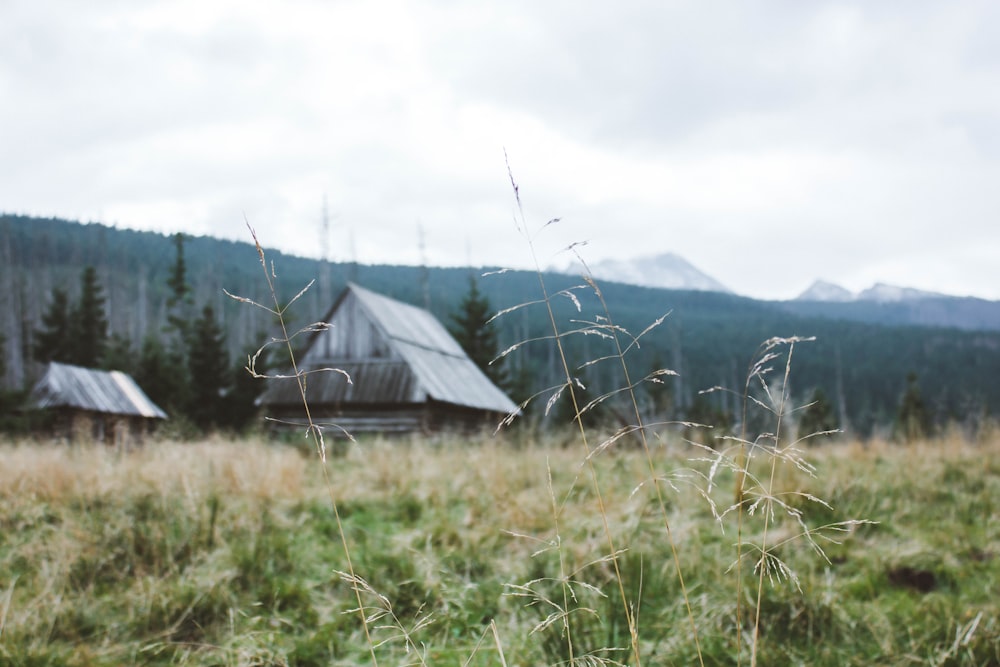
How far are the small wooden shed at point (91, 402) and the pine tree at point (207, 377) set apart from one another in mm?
11116

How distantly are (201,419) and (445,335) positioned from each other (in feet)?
55.0

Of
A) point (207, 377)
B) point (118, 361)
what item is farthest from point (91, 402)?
point (118, 361)

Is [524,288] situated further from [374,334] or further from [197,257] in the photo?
[374,334]

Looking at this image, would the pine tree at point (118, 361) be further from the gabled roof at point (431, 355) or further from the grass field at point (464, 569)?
the grass field at point (464, 569)

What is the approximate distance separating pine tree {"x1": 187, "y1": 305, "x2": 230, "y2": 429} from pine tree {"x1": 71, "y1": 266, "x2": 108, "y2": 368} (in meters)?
9.28

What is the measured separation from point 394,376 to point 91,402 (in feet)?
29.7

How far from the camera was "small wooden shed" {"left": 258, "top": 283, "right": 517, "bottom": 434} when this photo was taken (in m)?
17.9

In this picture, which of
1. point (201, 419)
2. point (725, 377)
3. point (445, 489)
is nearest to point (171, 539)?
point (445, 489)

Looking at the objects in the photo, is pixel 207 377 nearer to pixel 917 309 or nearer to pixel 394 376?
pixel 394 376

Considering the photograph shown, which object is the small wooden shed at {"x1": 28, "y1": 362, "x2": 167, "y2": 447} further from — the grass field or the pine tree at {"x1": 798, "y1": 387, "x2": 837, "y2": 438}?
the pine tree at {"x1": 798, "y1": 387, "x2": 837, "y2": 438}

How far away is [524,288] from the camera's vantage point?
10512 centimetres

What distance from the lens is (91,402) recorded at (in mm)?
19984

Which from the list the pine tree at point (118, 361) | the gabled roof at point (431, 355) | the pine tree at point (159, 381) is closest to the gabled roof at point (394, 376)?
the gabled roof at point (431, 355)

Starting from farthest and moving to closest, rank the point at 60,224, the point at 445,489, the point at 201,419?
the point at 60,224, the point at 201,419, the point at 445,489
